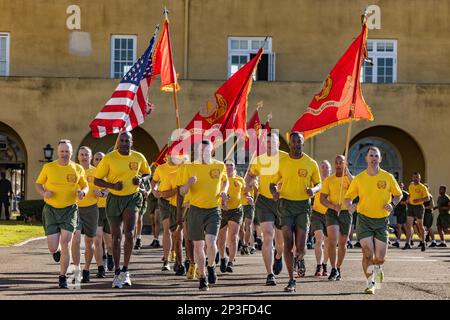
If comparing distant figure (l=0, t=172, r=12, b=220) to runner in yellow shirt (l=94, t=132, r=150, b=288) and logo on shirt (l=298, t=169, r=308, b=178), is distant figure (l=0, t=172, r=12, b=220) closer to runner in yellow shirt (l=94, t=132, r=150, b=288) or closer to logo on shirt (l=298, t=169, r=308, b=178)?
runner in yellow shirt (l=94, t=132, r=150, b=288)

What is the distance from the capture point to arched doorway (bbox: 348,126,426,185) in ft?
112

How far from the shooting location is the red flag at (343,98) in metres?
16.0

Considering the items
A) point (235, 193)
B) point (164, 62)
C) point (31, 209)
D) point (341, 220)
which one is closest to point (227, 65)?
point (31, 209)

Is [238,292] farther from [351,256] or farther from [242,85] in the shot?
[351,256]

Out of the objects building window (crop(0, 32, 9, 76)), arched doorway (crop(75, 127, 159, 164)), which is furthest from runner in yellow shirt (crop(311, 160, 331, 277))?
building window (crop(0, 32, 9, 76))

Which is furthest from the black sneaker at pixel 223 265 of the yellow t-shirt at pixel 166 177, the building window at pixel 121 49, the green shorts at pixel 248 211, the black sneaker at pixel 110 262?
the building window at pixel 121 49

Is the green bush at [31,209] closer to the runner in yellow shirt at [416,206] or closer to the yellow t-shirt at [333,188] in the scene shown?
the runner in yellow shirt at [416,206]

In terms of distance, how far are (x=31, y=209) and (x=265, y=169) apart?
18.0m

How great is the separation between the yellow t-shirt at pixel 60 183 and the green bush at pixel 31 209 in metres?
18.0

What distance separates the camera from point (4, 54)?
111 feet

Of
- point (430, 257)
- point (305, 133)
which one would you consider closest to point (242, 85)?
point (305, 133)

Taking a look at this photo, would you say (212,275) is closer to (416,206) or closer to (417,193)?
(416,206)

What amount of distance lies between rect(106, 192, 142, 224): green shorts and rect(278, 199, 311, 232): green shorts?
196 cm
